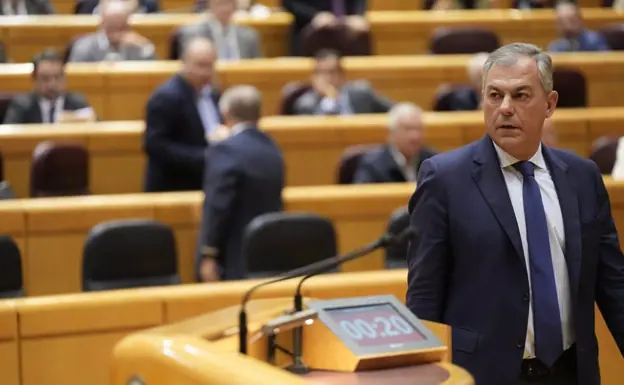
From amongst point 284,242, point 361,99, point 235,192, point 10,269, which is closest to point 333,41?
point 361,99

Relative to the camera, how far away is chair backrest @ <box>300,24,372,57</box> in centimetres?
651

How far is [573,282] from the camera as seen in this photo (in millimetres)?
1894

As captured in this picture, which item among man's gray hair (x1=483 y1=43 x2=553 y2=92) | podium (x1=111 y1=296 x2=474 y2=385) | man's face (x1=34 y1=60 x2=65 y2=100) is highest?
man's gray hair (x1=483 y1=43 x2=553 y2=92)

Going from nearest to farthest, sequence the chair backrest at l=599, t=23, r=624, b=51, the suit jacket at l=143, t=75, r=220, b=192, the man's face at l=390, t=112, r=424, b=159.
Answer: the man's face at l=390, t=112, r=424, b=159
the suit jacket at l=143, t=75, r=220, b=192
the chair backrest at l=599, t=23, r=624, b=51

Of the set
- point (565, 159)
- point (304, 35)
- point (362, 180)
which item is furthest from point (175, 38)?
point (565, 159)

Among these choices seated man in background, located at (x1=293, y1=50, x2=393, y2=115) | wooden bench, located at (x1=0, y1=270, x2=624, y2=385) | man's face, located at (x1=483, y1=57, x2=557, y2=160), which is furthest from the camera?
seated man in background, located at (x1=293, y1=50, x2=393, y2=115)

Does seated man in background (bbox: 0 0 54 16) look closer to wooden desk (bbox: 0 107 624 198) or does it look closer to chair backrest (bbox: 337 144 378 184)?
wooden desk (bbox: 0 107 624 198)

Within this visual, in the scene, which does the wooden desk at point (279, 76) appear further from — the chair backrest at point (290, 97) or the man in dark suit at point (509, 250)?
the man in dark suit at point (509, 250)

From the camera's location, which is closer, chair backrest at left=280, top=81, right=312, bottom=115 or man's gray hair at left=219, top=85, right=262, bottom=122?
man's gray hair at left=219, top=85, right=262, bottom=122

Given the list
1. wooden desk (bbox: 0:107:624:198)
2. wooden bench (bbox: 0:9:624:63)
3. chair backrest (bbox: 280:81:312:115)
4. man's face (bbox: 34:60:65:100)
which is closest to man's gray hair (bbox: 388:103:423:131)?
wooden desk (bbox: 0:107:624:198)

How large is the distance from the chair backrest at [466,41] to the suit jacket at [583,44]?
388 millimetres

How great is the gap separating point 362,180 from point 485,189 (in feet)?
9.34

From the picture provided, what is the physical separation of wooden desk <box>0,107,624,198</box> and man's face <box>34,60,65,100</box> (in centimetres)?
32

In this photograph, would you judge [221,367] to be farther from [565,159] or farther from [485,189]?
[565,159]
